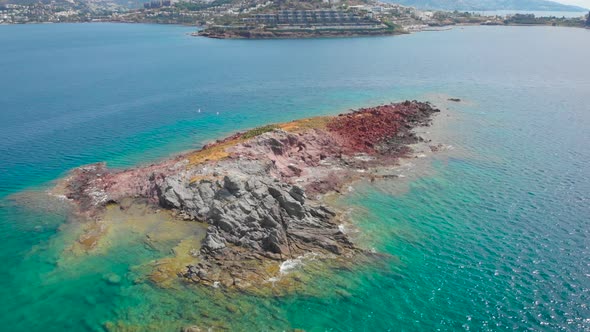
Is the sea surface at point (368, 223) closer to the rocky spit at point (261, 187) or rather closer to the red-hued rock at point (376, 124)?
the rocky spit at point (261, 187)

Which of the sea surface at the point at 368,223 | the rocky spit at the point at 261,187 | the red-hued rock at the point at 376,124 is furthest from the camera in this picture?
the red-hued rock at the point at 376,124

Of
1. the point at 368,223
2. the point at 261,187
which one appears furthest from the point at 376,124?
the point at 261,187

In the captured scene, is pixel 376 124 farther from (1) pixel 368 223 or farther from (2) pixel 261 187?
(2) pixel 261 187

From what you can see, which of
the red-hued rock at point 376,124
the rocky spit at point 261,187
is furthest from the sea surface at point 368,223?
the red-hued rock at point 376,124

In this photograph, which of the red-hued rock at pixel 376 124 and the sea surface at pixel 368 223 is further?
the red-hued rock at pixel 376 124

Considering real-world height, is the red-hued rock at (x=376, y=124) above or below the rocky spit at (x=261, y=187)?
above

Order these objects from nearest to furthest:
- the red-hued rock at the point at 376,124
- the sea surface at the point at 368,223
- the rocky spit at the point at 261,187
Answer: the sea surface at the point at 368,223 < the rocky spit at the point at 261,187 < the red-hued rock at the point at 376,124
